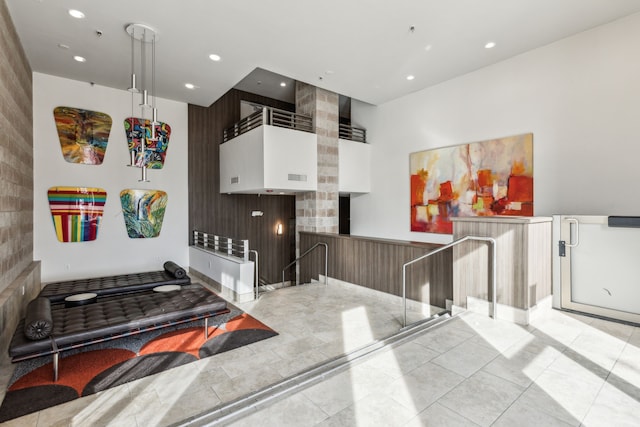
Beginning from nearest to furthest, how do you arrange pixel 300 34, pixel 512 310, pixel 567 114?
1. pixel 512 310
2. pixel 300 34
3. pixel 567 114

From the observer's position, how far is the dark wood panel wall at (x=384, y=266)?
191 inches

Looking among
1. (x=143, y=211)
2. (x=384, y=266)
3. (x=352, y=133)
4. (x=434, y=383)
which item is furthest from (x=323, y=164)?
(x=434, y=383)

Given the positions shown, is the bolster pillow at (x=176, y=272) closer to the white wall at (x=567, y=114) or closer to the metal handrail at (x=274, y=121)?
the metal handrail at (x=274, y=121)

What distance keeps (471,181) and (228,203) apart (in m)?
6.11

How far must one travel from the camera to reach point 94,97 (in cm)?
656

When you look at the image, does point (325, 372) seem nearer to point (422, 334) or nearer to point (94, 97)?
point (422, 334)

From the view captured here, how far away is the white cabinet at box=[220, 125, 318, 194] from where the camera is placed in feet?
21.7

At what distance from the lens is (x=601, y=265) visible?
379cm

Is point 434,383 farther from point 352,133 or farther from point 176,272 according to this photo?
point 352,133

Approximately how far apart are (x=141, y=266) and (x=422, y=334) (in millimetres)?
6483

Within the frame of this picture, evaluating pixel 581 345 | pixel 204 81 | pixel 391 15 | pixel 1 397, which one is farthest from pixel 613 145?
pixel 1 397

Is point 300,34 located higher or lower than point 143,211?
higher

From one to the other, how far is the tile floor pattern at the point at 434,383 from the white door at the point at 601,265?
0.22m

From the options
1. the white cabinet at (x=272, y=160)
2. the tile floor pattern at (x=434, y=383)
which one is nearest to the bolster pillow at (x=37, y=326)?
the tile floor pattern at (x=434, y=383)
